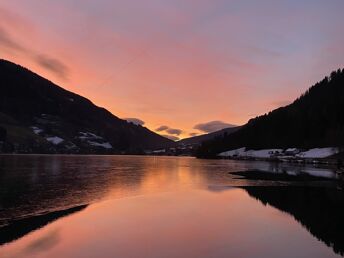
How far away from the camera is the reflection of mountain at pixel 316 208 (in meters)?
22.5

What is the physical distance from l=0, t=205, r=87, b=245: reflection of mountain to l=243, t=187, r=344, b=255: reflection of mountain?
1669 cm

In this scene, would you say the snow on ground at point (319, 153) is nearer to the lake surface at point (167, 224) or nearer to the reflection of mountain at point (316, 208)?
the reflection of mountain at point (316, 208)

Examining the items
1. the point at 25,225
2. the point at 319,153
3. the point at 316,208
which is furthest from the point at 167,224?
the point at 319,153

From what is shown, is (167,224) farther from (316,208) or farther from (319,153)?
(319,153)

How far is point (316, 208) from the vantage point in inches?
1249

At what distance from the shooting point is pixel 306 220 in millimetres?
26953

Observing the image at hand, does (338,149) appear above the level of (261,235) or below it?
→ above

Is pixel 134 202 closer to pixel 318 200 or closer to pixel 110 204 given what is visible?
pixel 110 204

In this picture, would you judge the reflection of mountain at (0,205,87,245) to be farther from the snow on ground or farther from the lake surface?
the snow on ground

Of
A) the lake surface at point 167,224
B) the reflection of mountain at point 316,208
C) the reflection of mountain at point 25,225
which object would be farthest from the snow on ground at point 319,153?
the reflection of mountain at point 25,225

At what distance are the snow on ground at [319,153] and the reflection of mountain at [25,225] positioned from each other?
13407 centimetres

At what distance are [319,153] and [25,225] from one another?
151 metres

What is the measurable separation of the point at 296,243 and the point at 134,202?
17.0 metres

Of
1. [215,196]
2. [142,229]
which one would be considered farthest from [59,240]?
[215,196]
